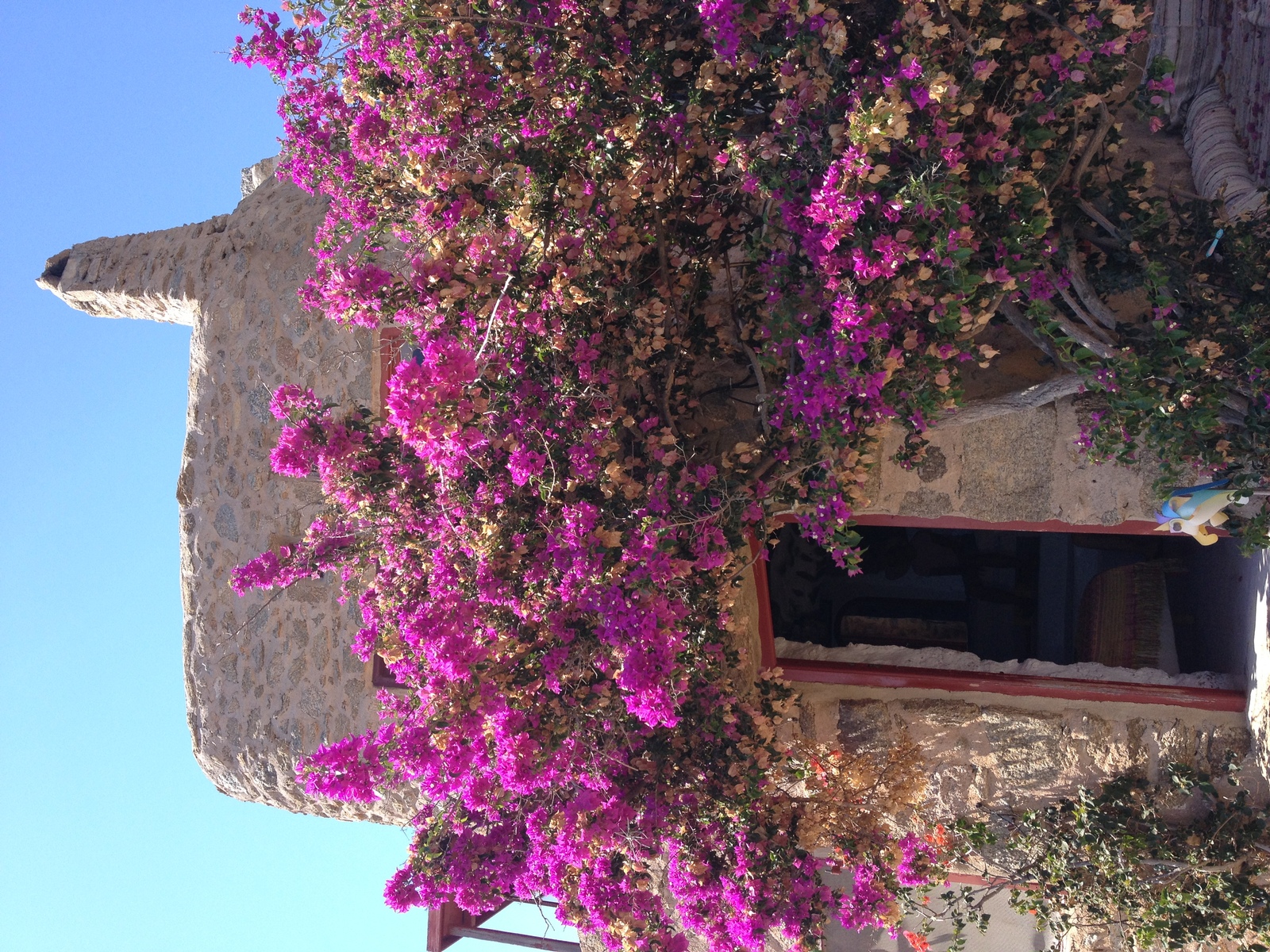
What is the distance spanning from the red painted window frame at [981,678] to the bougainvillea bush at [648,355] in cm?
36

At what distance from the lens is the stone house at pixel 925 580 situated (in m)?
3.94

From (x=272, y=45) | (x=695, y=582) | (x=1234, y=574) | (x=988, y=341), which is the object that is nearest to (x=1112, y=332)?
(x=988, y=341)

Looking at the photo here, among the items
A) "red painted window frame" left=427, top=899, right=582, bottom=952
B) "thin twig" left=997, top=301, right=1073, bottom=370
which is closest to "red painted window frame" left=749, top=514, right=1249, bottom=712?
"thin twig" left=997, top=301, right=1073, bottom=370

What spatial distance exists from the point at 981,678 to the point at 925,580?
2.39m

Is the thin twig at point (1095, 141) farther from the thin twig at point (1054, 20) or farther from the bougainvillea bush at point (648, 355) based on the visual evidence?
the thin twig at point (1054, 20)

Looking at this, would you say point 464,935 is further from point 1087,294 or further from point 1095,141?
point 1095,141

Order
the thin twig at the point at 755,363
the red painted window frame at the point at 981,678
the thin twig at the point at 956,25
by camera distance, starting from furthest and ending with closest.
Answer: the red painted window frame at the point at 981,678, the thin twig at the point at 755,363, the thin twig at the point at 956,25

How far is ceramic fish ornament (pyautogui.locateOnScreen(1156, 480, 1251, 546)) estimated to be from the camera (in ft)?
10.6

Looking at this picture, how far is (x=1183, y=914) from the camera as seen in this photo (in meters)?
3.97

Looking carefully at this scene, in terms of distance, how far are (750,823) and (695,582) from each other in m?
1.20

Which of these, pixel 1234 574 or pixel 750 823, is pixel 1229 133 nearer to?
pixel 1234 574

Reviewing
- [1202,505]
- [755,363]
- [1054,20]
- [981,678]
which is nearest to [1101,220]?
[1054,20]

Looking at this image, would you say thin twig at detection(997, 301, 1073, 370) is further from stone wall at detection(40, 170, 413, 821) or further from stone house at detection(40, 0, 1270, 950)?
stone wall at detection(40, 170, 413, 821)

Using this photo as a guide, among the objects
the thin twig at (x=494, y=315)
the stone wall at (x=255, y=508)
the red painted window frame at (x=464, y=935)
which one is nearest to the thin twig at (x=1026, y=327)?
the thin twig at (x=494, y=315)
